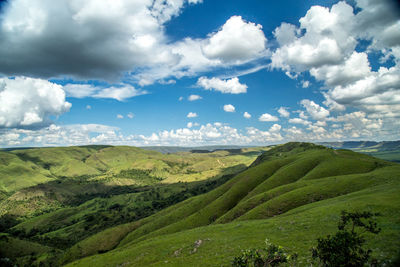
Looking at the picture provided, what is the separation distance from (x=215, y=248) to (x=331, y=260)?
32.4 meters

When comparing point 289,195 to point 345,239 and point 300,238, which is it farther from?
point 345,239

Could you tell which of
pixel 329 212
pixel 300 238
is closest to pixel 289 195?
pixel 329 212

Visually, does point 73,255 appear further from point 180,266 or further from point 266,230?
point 266,230

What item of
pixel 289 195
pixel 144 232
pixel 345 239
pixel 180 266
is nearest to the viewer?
pixel 345 239

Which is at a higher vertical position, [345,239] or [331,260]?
[345,239]

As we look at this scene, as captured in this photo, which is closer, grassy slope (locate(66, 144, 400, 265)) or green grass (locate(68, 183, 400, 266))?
green grass (locate(68, 183, 400, 266))

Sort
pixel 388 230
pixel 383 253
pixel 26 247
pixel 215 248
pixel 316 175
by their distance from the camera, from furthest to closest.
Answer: pixel 26 247 < pixel 316 175 < pixel 215 248 < pixel 388 230 < pixel 383 253

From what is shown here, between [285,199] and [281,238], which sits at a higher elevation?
[281,238]

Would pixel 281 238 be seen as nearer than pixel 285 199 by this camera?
Yes

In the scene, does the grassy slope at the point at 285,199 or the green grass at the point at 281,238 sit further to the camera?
the grassy slope at the point at 285,199

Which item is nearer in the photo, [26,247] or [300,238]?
[300,238]

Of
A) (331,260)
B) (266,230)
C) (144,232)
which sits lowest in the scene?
(144,232)

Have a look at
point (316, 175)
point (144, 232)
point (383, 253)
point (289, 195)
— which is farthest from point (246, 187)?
point (383, 253)

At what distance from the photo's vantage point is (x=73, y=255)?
463 ft
